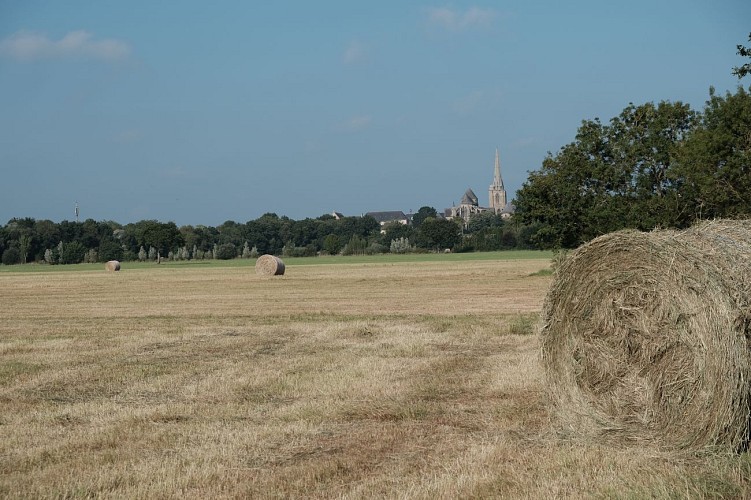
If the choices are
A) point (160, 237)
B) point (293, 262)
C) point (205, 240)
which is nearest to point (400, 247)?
point (205, 240)

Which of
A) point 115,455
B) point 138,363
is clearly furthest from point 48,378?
point 115,455

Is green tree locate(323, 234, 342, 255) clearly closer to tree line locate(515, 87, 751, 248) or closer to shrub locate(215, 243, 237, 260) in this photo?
shrub locate(215, 243, 237, 260)

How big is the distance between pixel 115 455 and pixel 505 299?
69.9 ft

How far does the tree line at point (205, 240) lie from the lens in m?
108

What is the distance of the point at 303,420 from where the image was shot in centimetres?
908

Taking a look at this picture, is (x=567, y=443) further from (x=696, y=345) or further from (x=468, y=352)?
(x=468, y=352)

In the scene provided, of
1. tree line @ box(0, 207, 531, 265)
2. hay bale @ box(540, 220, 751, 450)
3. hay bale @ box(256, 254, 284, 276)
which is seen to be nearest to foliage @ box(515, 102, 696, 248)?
hay bale @ box(256, 254, 284, 276)

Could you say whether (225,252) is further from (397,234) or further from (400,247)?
(397,234)

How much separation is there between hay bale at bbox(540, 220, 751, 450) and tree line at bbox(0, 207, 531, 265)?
93.4 meters

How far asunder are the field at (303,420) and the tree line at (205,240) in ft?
282

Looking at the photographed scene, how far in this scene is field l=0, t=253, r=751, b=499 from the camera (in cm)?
677

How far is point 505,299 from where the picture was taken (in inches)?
1107

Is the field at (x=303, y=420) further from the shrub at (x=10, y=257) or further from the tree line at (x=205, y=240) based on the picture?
the shrub at (x=10, y=257)

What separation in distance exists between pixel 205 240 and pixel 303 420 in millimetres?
123261
